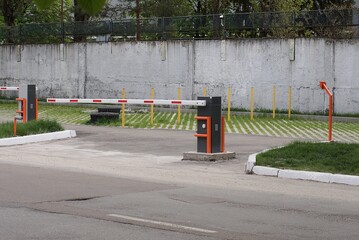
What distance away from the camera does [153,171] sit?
14477mm

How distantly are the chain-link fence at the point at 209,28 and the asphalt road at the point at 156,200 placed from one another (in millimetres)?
14702

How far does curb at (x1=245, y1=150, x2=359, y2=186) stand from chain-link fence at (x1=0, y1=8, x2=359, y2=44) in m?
16.4

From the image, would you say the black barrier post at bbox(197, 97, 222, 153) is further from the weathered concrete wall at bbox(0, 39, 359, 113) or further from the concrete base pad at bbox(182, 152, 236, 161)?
the weathered concrete wall at bbox(0, 39, 359, 113)

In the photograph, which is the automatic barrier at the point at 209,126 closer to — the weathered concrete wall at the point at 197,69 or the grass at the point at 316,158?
the grass at the point at 316,158

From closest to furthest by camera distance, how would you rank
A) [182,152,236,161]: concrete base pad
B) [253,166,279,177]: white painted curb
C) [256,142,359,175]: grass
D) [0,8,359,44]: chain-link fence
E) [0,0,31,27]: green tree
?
[0,0,31,27]: green tree, [256,142,359,175]: grass, [253,166,279,177]: white painted curb, [182,152,236,161]: concrete base pad, [0,8,359,44]: chain-link fence

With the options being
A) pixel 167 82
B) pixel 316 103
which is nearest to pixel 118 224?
pixel 316 103

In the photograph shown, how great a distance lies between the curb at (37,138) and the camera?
19.3 metres

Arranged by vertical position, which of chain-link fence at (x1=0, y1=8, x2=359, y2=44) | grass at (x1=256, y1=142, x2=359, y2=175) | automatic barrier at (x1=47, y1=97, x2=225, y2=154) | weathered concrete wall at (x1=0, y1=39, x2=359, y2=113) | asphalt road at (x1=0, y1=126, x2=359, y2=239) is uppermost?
chain-link fence at (x1=0, y1=8, x2=359, y2=44)

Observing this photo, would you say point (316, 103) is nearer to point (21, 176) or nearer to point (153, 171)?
point (153, 171)

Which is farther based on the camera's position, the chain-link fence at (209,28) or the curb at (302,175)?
the chain-link fence at (209,28)

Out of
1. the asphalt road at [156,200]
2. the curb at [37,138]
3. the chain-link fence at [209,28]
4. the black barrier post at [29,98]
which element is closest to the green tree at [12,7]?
the asphalt road at [156,200]

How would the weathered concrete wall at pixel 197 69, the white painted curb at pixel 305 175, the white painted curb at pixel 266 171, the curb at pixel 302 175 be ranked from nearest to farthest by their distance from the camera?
the curb at pixel 302 175 < the white painted curb at pixel 305 175 < the white painted curb at pixel 266 171 < the weathered concrete wall at pixel 197 69

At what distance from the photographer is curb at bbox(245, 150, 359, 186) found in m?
12.8

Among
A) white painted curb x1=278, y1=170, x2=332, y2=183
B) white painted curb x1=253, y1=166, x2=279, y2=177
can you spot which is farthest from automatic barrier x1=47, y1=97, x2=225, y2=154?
white painted curb x1=278, y1=170, x2=332, y2=183
